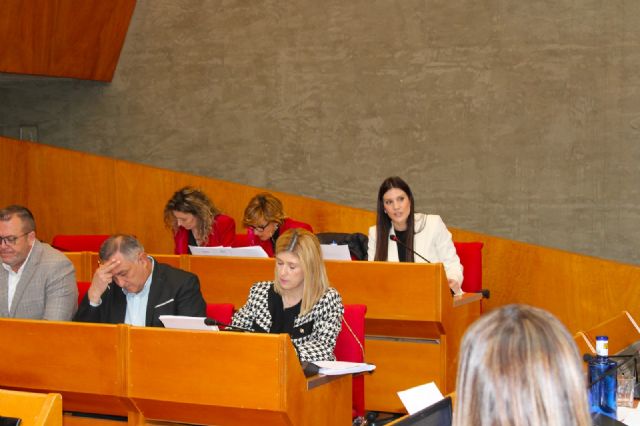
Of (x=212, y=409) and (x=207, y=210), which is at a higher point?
(x=207, y=210)

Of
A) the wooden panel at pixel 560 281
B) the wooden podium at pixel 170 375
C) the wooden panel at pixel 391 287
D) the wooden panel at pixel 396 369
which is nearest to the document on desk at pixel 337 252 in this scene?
the wooden panel at pixel 391 287

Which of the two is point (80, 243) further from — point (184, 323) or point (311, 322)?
point (184, 323)

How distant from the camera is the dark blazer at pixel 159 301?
Answer: 14.1 feet

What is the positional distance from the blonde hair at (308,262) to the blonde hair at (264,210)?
2.08 m

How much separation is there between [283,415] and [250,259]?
7.13 ft

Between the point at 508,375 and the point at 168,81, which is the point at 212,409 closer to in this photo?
the point at 508,375

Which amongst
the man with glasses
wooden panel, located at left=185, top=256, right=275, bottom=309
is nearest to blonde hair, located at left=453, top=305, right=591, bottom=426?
the man with glasses

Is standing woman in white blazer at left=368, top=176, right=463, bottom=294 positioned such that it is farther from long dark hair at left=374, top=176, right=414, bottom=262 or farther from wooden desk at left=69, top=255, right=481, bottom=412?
wooden desk at left=69, top=255, right=481, bottom=412

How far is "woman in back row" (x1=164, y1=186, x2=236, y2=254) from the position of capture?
6.64 m

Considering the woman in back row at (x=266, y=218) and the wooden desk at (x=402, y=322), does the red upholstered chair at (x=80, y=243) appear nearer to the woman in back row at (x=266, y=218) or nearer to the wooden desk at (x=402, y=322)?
the woman in back row at (x=266, y=218)

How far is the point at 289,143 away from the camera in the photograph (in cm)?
811

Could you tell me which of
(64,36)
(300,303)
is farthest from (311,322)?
(64,36)

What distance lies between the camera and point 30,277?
176 inches

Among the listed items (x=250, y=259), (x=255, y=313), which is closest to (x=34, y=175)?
(x=250, y=259)
